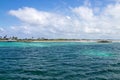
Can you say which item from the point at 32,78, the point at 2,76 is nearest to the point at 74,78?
the point at 32,78

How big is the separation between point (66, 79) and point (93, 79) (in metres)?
3.08

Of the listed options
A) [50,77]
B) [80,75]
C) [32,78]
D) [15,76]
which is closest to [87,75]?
[80,75]

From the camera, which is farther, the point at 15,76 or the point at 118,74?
the point at 118,74

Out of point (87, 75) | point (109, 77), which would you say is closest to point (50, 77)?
point (87, 75)

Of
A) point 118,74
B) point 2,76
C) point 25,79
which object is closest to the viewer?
point 25,79

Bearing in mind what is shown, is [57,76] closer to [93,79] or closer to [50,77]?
[50,77]

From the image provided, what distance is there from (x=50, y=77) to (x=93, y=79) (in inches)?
195

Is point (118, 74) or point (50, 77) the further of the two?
point (118, 74)

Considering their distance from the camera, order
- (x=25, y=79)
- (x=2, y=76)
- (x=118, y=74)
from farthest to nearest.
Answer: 1. (x=118, y=74)
2. (x=2, y=76)
3. (x=25, y=79)

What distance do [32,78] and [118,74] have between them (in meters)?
11.0

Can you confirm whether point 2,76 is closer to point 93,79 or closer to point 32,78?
point 32,78

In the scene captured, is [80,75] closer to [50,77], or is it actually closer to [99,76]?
[99,76]

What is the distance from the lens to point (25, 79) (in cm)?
2389

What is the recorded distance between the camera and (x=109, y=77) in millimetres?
25516
